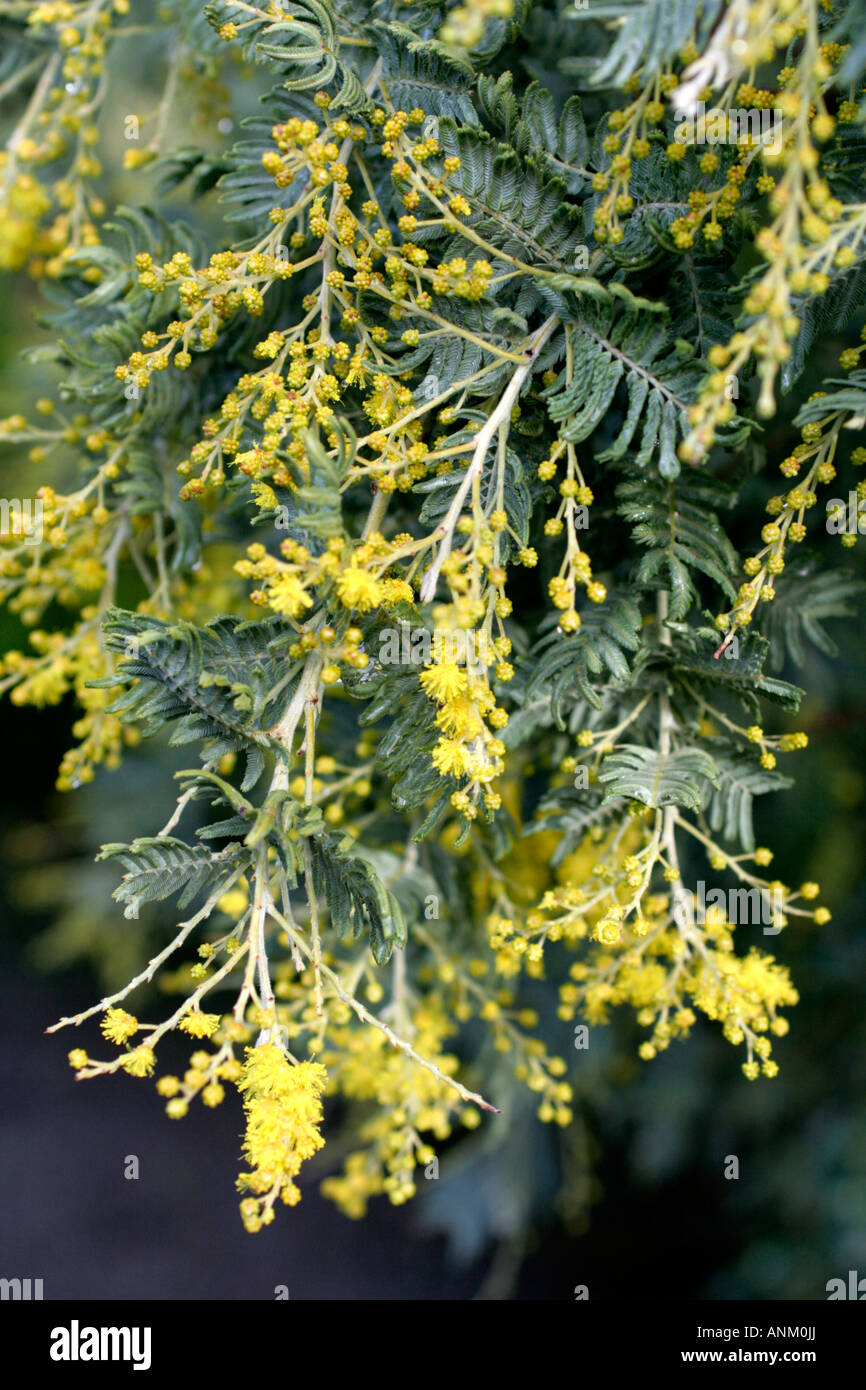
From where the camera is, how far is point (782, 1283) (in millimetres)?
1350

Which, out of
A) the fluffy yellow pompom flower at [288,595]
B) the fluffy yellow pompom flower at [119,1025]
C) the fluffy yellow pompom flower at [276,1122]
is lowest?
the fluffy yellow pompom flower at [276,1122]

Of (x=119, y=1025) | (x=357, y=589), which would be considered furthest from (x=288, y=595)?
(x=119, y=1025)

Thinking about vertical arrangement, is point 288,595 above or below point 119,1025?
above

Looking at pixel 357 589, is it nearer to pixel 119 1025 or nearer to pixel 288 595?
pixel 288 595

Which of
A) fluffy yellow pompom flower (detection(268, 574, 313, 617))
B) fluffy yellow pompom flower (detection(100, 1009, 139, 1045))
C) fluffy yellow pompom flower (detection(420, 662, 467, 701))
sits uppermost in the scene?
fluffy yellow pompom flower (detection(268, 574, 313, 617))

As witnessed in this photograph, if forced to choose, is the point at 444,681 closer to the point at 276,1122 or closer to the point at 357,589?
the point at 357,589

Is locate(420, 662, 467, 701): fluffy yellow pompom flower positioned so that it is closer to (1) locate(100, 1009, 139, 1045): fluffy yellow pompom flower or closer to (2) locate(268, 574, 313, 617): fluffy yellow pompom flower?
(2) locate(268, 574, 313, 617): fluffy yellow pompom flower

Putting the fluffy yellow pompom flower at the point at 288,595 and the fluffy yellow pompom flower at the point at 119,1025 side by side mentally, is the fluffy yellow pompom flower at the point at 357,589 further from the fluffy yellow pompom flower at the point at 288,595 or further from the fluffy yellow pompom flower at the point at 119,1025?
the fluffy yellow pompom flower at the point at 119,1025

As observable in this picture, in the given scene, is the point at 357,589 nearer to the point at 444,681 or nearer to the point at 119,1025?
the point at 444,681

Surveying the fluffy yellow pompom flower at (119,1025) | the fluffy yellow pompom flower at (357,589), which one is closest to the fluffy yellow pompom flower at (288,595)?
the fluffy yellow pompom flower at (357,589)

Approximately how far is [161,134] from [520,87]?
1.05 feet

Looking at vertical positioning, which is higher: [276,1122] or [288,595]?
[288,595]

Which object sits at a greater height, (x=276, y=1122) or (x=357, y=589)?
(x=357, y=589)

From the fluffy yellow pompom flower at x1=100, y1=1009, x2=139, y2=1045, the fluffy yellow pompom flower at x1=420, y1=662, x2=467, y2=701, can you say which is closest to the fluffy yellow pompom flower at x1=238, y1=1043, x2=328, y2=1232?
the fluffy yellow pompom flower at x1=100, y1=1009, x2=139, y2=1045
